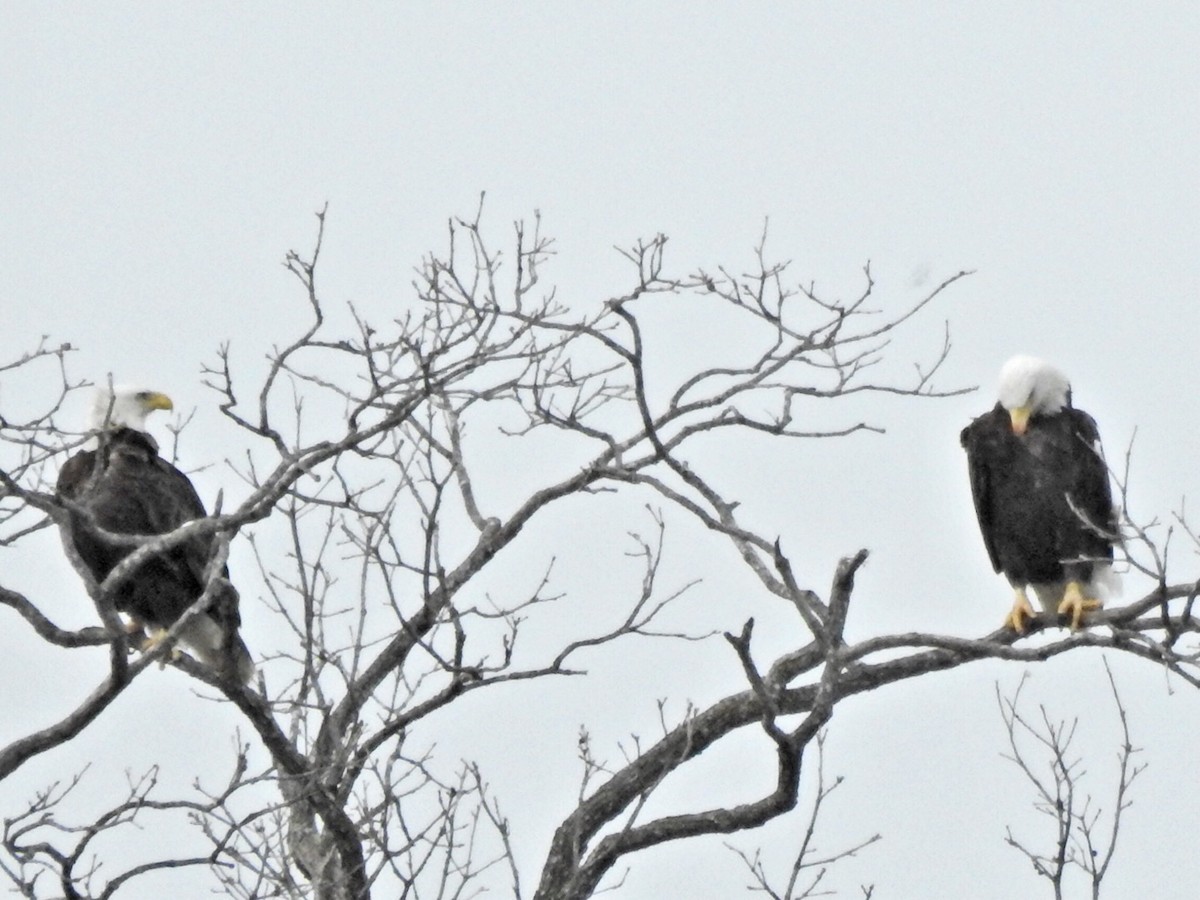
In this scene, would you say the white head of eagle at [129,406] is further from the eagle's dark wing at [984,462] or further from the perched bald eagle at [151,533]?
the eagle's dark wing at [984,462]

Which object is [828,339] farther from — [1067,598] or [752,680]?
[752,680]

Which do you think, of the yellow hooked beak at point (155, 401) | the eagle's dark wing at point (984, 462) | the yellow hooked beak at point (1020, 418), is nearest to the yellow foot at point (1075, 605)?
the eagle's dark wing at point (984, 462)

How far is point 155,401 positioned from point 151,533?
0.98 meters

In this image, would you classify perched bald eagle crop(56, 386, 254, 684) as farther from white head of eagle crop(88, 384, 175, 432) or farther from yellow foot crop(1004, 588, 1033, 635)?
yellow foot crop(1004, 588, 1033, 635)

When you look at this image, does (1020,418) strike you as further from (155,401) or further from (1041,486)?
(155,401)

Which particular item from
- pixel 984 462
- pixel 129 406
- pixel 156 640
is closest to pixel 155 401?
pixel 129 406

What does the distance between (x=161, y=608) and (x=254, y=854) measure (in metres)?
2.34

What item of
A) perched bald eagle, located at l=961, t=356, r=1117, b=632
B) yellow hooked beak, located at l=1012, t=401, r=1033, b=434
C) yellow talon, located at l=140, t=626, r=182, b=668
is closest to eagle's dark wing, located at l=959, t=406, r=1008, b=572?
perched bald eagle, located at l=961, t=356, r=1117, b=632

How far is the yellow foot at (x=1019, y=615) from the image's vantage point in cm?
659

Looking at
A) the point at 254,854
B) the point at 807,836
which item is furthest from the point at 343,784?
the point at 807,836

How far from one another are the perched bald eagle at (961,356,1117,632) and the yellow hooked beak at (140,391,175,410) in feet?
10.7

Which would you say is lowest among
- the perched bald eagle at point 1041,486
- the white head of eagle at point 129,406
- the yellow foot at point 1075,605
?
the yellow foot at point 1075,605

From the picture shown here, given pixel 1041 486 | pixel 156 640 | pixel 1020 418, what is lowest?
pixel 156 640

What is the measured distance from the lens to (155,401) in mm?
7832
